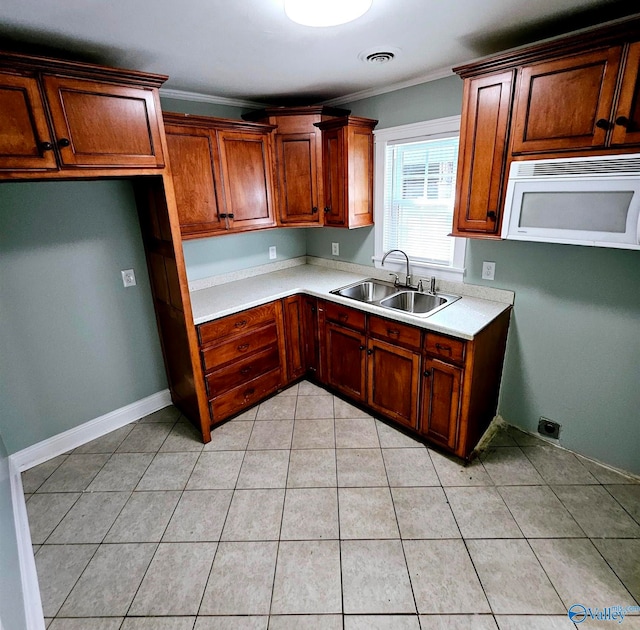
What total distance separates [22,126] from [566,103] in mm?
2379

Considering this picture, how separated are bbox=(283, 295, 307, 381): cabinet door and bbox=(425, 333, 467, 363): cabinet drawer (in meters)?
1.14

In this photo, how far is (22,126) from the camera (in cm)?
154

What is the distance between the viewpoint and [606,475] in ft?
6.90

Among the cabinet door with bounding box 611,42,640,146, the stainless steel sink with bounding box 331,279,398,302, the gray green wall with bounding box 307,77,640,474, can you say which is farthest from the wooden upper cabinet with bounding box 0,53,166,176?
the cabinet door with bounding box 611,42,640,146

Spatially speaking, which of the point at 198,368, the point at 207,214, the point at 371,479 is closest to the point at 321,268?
the point at 207,214

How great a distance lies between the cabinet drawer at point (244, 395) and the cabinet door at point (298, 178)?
1.29m

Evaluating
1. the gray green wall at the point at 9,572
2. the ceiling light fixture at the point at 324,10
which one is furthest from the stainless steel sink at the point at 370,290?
the gray green wall at the point at 9,572

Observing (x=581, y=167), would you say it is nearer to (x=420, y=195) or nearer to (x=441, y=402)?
(x=420, y=195)

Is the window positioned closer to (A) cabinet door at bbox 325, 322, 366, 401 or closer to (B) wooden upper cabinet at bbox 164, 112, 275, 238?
(A) cabinet door at bbox 325, 322, 366, 401

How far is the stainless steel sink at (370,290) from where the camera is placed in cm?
289

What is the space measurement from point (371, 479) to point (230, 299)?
1561 millimetres

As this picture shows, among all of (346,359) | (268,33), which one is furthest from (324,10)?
(346,359)

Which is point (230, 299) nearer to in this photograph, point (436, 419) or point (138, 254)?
point (138, 254)

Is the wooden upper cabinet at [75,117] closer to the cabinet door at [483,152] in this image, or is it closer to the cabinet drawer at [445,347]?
the cabinet door at [483,152]
